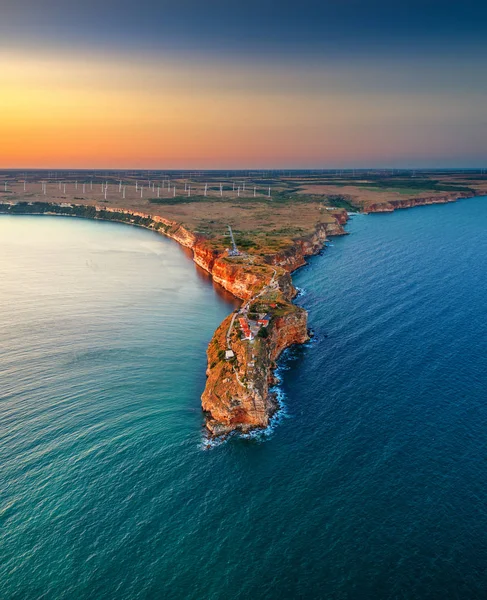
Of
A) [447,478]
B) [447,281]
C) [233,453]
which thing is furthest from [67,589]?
[447,281]

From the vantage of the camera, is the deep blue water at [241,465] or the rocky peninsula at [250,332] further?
the rocky peninsula at [250,332]

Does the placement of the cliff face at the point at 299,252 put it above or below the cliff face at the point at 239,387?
above

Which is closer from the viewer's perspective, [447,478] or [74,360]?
[447,478]

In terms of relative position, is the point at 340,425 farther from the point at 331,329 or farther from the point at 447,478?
the point at 331,329

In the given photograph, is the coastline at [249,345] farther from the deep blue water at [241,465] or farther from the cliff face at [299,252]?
the cliff face at [299,252]

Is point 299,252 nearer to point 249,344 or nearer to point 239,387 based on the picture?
point 249,344

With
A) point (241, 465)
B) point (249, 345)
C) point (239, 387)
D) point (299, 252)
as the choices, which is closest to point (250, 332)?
point (249, 345)

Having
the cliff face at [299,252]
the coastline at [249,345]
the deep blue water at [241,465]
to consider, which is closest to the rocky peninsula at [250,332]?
the coastline at [249,345]

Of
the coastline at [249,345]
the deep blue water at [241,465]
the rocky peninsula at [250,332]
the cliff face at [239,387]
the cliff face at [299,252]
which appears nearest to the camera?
the deep blue water at [241,465]
